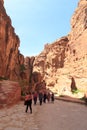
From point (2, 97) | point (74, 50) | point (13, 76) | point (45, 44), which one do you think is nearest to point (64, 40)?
point (45, 44)

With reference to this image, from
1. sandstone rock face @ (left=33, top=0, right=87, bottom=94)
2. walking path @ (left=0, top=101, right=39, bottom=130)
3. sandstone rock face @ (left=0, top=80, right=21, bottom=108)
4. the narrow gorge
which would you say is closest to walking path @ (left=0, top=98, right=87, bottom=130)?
walking path @ (left=0, top=101, right=39, bottom=130)

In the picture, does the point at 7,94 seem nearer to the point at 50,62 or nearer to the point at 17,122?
the point at 17,122

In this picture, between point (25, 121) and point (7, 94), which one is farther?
point (7, 94)

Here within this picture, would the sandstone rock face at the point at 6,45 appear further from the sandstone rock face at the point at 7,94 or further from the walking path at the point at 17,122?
the walking path at the point at 17,122

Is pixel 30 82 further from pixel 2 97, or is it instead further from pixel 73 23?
pixel 2 97

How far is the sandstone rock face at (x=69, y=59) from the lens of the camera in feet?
118

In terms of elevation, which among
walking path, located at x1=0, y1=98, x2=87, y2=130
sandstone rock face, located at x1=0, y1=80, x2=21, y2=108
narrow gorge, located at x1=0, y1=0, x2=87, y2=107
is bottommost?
walking path, located at x1=0, y1=98, x2=87, y2=130

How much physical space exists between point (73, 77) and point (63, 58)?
785 inches

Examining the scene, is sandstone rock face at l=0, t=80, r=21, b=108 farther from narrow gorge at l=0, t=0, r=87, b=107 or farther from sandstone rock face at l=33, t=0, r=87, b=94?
sandstone rock face at l=33, t=0, r=87, b=94

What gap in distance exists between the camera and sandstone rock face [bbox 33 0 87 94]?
36.0 meters

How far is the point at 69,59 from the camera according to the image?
45062 millimetres

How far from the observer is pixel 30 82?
2462 inches

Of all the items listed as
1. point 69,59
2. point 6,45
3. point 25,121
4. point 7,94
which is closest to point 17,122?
point 25,121

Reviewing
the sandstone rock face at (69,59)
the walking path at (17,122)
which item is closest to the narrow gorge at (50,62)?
the sandstone rock face at (69,59)
